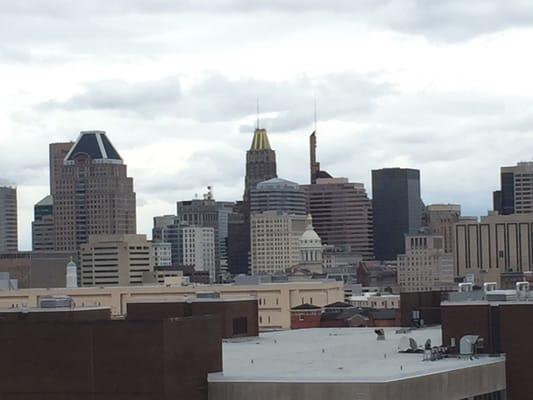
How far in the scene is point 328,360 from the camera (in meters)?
60.5

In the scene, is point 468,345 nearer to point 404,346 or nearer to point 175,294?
point 404,346

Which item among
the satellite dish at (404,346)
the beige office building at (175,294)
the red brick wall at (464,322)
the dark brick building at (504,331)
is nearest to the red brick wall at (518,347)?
the dark brick building at (504,331)

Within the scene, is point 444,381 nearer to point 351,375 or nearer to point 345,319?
point 351,375

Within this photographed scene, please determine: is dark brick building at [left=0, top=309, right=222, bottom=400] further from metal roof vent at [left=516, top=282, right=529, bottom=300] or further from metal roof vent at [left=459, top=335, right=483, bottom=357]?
metal roof vent at [left=516, top=282, right=529, bottom=300]

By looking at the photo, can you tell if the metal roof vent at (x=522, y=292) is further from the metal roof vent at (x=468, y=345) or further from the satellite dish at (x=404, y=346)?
the metal roof vent at (x=468, y=345)

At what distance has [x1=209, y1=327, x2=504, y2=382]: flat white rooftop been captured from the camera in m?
51.8

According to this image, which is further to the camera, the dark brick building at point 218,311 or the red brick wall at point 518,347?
the dark brick building at point 218,311

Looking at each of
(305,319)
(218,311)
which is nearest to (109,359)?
(218,311)

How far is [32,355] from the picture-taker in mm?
51531

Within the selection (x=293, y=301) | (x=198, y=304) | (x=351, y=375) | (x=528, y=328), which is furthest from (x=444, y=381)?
(x=293, y=301)

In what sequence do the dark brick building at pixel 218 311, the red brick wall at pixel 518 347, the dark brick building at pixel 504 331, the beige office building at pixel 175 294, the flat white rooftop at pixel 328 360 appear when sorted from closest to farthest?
the flat white rooftop at pixel 328 360 → the red brick wall at pixel 518 347 → the dark brick building at pixel 504 331 → the dark brick building at pixel 218 311 → the beige office building at pixel 175 294

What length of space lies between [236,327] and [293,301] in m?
111

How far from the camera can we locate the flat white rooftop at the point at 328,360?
5178cm

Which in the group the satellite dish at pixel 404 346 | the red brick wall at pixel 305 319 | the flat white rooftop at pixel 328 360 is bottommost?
the red brick wall at pixel 305 319
